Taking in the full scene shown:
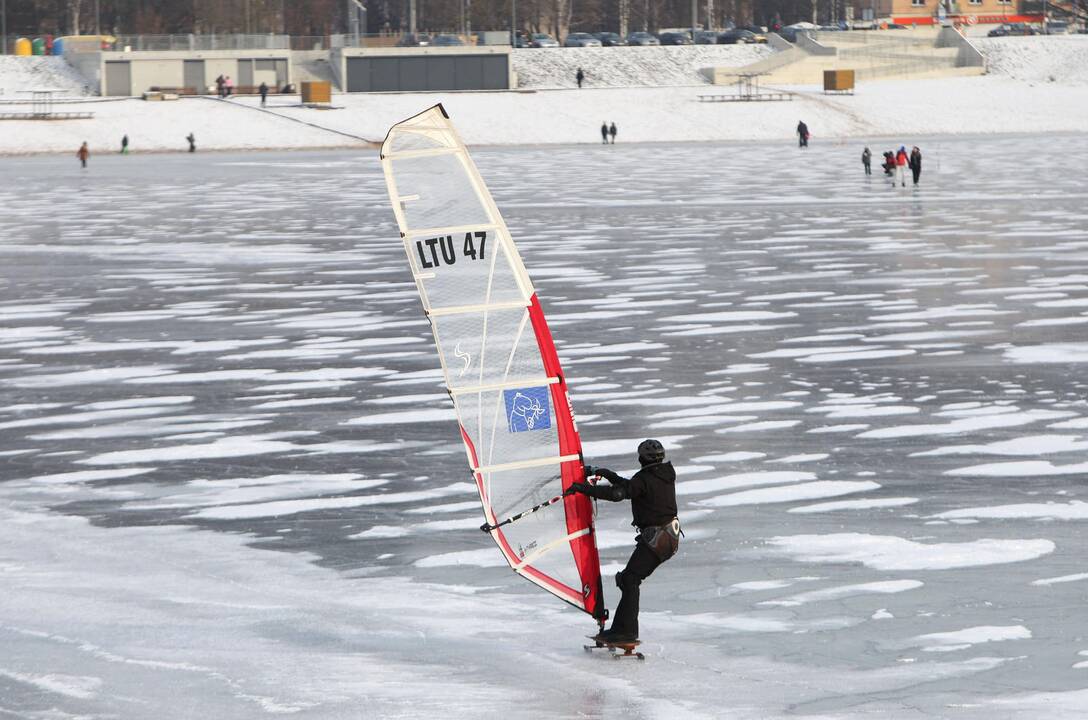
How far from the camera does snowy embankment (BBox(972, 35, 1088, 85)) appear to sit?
284ft

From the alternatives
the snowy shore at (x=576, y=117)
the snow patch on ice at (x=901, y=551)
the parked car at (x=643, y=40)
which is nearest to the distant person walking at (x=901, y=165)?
the snowy shore at (x=576, y=117)

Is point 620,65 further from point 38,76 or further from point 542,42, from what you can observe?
point 38,76

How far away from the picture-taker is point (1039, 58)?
88.6 meters

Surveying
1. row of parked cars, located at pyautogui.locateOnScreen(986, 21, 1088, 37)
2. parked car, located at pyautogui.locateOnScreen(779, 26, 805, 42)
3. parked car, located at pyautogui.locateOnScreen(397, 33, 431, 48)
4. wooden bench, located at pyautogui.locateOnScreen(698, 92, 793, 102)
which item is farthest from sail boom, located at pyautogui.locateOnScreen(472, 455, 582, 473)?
row of parked cars, located at pyautogui.locateOnScreen(986, 21, 1088, 37)

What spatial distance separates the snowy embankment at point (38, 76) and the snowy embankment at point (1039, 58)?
45.5 meters

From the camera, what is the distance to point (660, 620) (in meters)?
9.05

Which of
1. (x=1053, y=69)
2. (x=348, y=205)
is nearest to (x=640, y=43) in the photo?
(x=1053, y=69)

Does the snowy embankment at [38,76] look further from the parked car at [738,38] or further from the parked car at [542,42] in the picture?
the parked car at [738,38]

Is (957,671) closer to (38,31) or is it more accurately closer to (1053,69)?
(1053,69)

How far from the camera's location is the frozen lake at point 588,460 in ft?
26.8

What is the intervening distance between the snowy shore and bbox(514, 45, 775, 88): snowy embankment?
5043 mm

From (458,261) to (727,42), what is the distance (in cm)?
8869

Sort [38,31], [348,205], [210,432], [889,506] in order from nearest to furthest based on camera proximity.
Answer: [889,506] < [210,432] < [348,205] < [38,31]

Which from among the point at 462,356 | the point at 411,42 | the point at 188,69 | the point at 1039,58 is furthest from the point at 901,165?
the point at 1039,58
